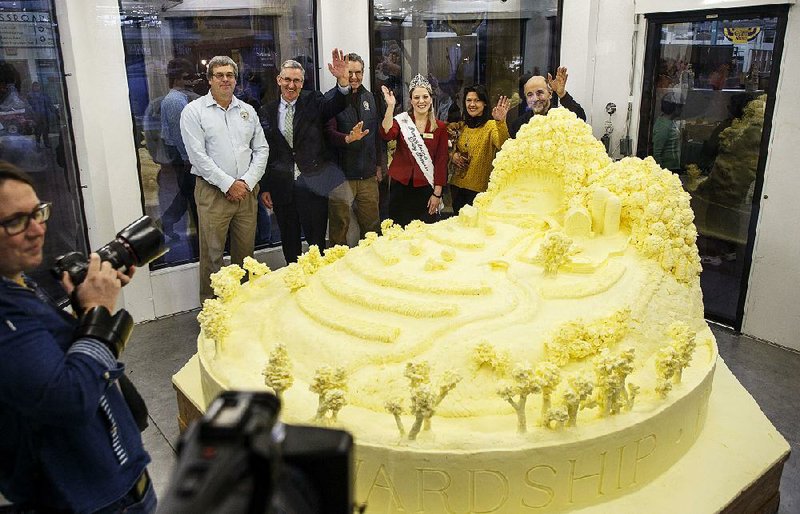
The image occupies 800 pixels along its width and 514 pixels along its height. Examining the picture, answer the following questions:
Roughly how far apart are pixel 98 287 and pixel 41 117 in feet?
11.6

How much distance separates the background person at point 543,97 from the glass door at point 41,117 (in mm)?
3477

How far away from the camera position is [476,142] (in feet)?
19.5

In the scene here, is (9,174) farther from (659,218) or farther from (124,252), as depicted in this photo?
(659,218)

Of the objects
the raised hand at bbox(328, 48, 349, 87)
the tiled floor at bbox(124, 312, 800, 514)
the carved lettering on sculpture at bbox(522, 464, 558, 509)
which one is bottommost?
the tiled floor at bbox(124, 312, 800, 514)

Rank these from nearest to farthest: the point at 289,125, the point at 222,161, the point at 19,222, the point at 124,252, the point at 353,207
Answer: the point at 19,222 < the point at 124,252 < the point at 222,161 < the point at 289,125 < the point at 353,207

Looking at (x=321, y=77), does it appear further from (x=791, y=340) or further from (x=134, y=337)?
(x=791, y=340)

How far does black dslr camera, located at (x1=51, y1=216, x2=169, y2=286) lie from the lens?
224 centimetres

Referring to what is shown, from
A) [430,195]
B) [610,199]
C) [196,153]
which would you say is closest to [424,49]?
[430,195]

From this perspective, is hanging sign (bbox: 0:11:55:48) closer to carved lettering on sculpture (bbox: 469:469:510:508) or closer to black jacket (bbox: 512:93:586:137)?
black jacket (bbox: 512:93:586:137)

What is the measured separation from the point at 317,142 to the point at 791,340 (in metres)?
3.97

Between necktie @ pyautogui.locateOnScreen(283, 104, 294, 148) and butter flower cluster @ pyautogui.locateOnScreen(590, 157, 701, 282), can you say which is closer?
butter flower cluster @ pyautogui.locateOnScreen(590, 157, 701, 282)

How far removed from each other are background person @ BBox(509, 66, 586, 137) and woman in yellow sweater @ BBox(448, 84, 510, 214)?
0.19 metres

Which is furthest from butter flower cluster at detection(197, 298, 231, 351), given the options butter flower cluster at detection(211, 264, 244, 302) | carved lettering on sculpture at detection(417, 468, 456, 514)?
carved lettering on sculpture at detection(417, 468, 456, 514)

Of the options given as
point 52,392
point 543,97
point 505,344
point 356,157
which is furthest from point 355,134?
point 52,392
